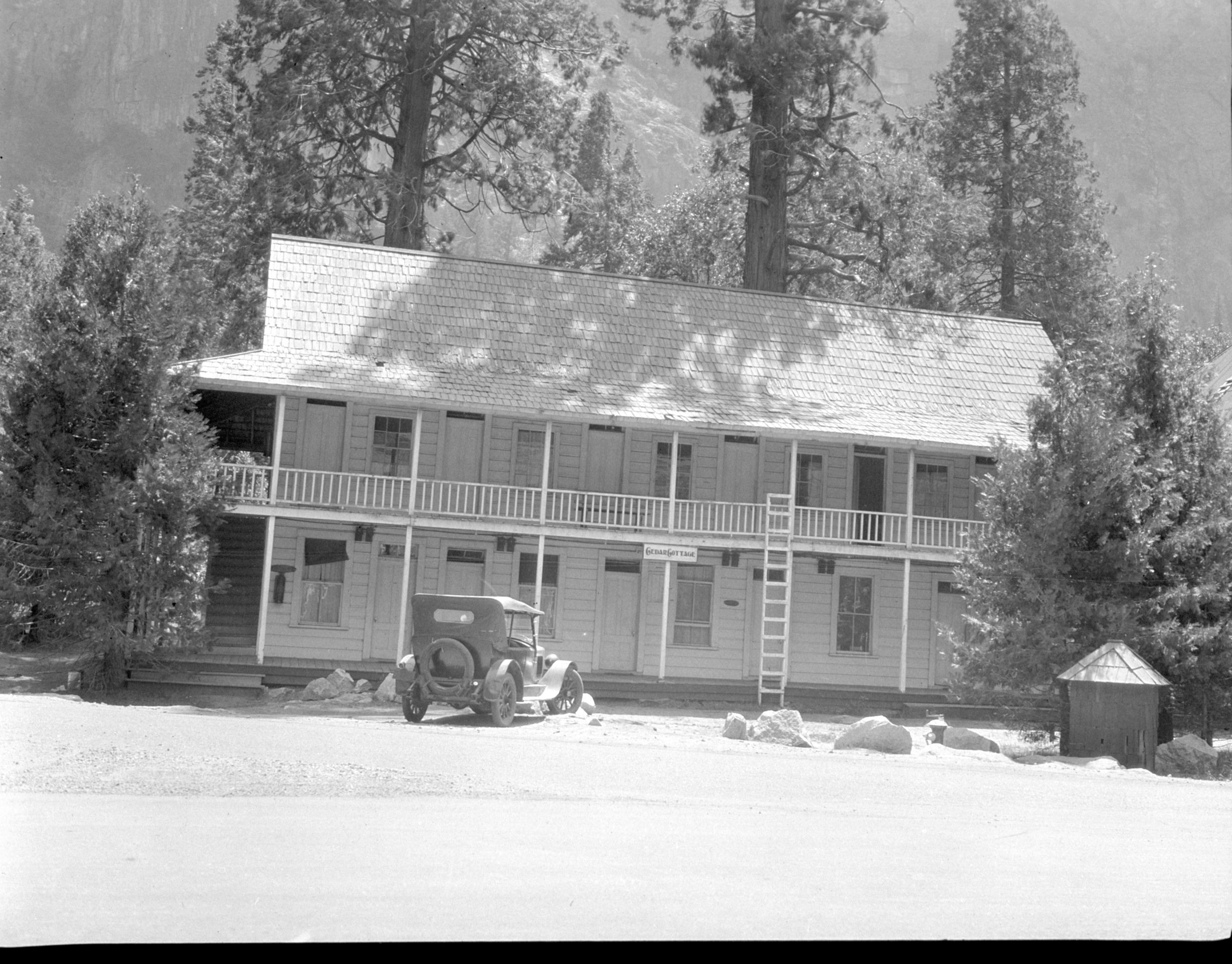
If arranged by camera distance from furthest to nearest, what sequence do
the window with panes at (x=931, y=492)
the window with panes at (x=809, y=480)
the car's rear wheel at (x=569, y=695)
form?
1. the window with panes at (x=931, y=492)
2. the window with panes at (x=809, y=480)
3. the car's rear wheel at (x=569, y=695)

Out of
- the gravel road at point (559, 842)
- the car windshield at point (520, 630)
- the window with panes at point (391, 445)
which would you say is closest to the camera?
the gravel road at point (559, 842)

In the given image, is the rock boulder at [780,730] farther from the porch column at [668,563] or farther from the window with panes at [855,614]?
the window with panes at [855,614]

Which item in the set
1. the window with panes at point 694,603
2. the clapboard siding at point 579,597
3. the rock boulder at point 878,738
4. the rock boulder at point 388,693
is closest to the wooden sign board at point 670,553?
the clapboard siding at point 579,597

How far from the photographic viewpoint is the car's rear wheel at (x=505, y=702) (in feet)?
62.0

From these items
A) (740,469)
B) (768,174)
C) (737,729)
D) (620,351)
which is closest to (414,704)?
(737,729)

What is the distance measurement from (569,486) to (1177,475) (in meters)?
11.5

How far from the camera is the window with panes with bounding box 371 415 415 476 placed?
27.6m

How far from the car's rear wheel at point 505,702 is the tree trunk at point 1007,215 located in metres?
29.5

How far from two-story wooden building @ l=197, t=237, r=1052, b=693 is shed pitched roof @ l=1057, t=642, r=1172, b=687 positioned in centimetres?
840

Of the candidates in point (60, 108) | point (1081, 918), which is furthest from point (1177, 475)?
point (60, 108)

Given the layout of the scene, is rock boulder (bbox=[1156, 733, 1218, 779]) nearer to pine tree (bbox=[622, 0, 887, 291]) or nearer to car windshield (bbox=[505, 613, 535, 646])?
car windshield (bbox=[505, 613, 535, 646])

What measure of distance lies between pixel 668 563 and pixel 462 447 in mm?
4603

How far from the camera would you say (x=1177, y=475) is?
20812 millimetres

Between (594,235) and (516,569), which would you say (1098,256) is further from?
(516,569)
